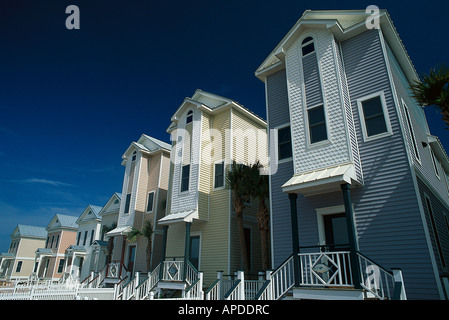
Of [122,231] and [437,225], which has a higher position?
[122,231]

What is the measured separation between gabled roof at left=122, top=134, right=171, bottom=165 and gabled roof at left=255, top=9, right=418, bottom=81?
1390 cm

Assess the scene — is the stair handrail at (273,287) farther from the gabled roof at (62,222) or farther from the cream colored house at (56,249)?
the gabled roof at (62,222)

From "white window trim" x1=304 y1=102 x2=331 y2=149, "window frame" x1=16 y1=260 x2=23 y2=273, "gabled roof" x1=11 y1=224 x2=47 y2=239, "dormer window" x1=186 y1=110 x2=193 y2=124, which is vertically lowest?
"window frame" x1=16 y1=260 x2=23 y2=273

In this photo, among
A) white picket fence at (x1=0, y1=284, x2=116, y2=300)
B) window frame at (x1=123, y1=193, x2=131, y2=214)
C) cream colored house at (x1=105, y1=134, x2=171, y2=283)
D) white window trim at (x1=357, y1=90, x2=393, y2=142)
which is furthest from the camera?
window frame at (x1=123, y1=193, x2=131, y2=214)

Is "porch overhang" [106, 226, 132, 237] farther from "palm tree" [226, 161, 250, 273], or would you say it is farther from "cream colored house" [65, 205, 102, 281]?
"cream colored house" [65, 205, 102, 281]

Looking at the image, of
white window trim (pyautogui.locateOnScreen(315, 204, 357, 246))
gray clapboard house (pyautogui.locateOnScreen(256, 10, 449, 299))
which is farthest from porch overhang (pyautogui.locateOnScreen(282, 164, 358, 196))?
white window trim (pyautogui.locateOnScreen(315, 204, 357, 246))

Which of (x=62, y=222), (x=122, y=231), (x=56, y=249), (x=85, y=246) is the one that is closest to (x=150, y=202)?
(x=122, y=231)

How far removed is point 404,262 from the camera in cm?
891

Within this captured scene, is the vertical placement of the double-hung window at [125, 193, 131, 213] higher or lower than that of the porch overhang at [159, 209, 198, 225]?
higher

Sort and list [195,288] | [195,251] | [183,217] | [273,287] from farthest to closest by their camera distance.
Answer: [195,251]
[183,217]
[195,288]
[273,287]

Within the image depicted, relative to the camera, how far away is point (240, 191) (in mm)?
15305

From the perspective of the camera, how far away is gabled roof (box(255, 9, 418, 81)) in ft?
40.2

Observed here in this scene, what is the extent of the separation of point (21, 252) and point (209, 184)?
47.7 meters

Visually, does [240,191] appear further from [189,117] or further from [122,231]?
[122,231]
